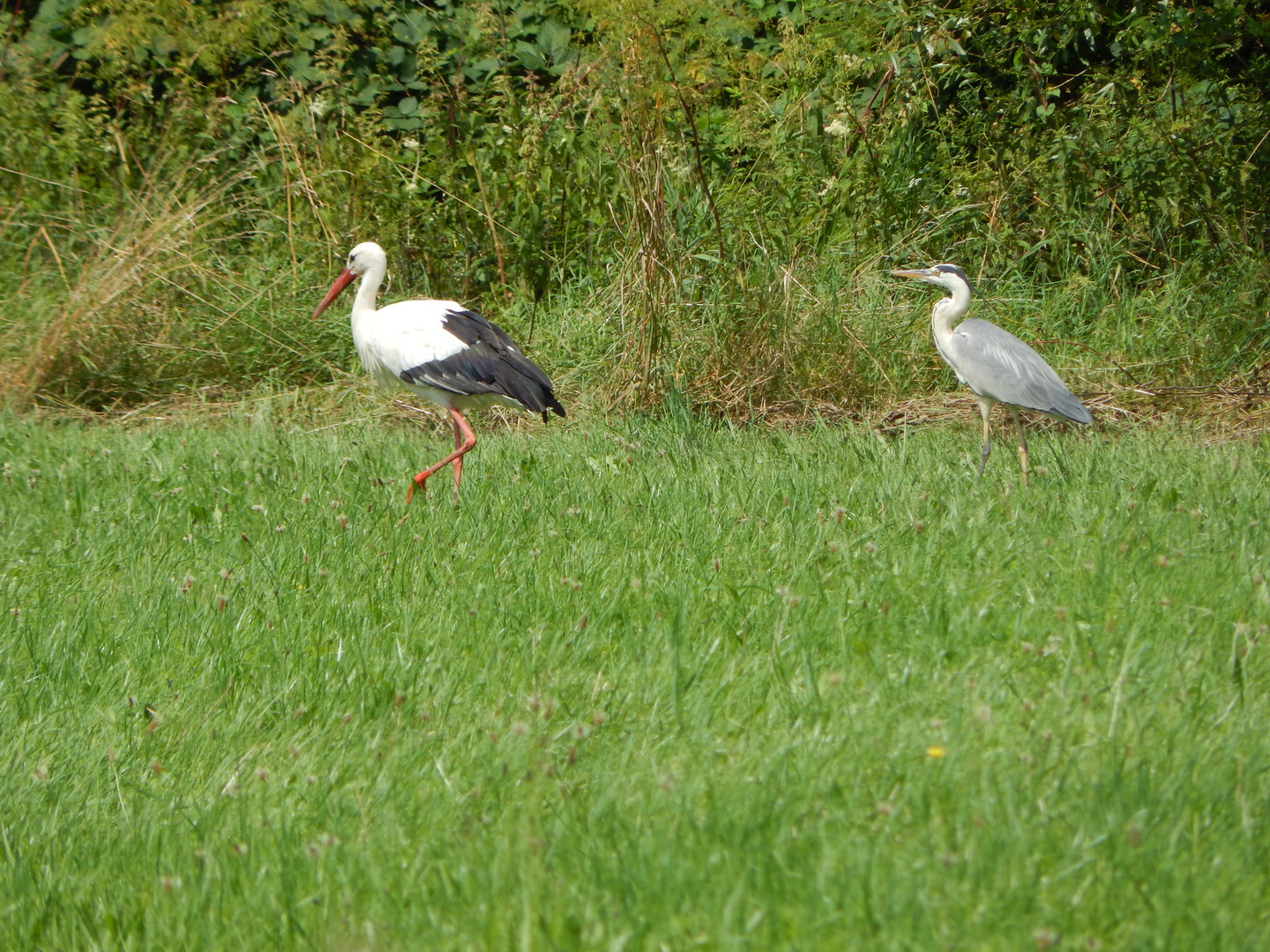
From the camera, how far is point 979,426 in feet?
22.1

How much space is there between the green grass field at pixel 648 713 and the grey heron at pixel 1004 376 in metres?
0.41

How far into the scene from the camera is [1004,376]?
18.6 ft

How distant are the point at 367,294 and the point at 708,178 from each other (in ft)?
8.25

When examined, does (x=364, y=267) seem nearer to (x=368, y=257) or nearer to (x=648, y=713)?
(x=368, y=257)

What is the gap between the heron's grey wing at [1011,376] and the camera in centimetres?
557

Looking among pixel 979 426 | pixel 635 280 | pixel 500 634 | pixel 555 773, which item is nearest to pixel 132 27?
pixel 635 280

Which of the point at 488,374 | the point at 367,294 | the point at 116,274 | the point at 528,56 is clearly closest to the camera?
the point at 488,374

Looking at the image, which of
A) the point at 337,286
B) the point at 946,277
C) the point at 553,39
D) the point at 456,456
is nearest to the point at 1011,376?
the point at 946,277

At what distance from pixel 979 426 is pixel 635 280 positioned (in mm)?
1918

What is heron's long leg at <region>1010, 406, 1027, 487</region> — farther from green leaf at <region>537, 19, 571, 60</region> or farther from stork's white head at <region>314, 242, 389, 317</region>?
green leaf at <region>537, 19, 571, 60</region>

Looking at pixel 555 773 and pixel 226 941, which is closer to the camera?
pixel 226 941

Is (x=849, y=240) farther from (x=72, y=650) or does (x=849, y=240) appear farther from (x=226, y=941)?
(x=226, y=941)

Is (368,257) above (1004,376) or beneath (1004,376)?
above

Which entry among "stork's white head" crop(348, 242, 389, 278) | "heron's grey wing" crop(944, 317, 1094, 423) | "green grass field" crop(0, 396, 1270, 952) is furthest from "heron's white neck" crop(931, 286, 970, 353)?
"stork's white head" crop(348, 242, 389, 278)
